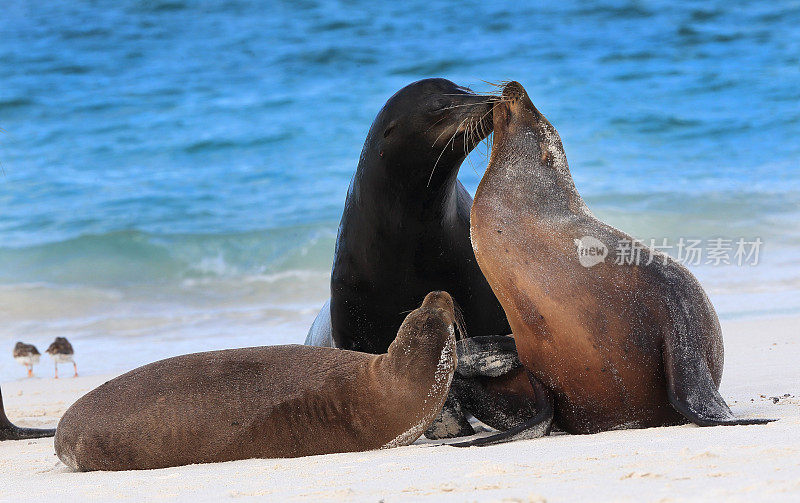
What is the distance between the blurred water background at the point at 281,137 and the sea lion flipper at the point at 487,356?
4779 mm

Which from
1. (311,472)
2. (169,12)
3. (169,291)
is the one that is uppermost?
(169,12)

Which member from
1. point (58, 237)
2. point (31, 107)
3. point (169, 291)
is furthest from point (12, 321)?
point (31, 107)

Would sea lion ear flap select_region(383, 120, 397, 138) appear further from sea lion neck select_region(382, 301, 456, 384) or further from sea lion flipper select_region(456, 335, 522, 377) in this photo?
sea lion neck select_region(382, 301, 456, 384)

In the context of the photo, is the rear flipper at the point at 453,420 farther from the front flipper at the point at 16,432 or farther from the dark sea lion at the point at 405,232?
the front flipper at the point at 16,432

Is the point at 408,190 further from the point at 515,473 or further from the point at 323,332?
the point at 515,473

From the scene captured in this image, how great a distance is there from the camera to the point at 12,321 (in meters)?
11.1

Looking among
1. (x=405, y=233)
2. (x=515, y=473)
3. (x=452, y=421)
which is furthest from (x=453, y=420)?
(x=515, y=473)

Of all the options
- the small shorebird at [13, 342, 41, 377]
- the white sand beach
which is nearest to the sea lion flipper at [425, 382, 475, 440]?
the white sand beach

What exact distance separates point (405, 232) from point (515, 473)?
2333 millimetres

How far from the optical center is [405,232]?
5016 millimetres

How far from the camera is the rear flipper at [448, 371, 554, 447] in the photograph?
355 centimetres

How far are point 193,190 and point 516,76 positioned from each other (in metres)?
6.73

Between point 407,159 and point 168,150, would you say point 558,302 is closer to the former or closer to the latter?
point 407,159

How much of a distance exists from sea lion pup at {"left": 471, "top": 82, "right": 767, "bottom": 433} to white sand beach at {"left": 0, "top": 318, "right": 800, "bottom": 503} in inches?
7.6
